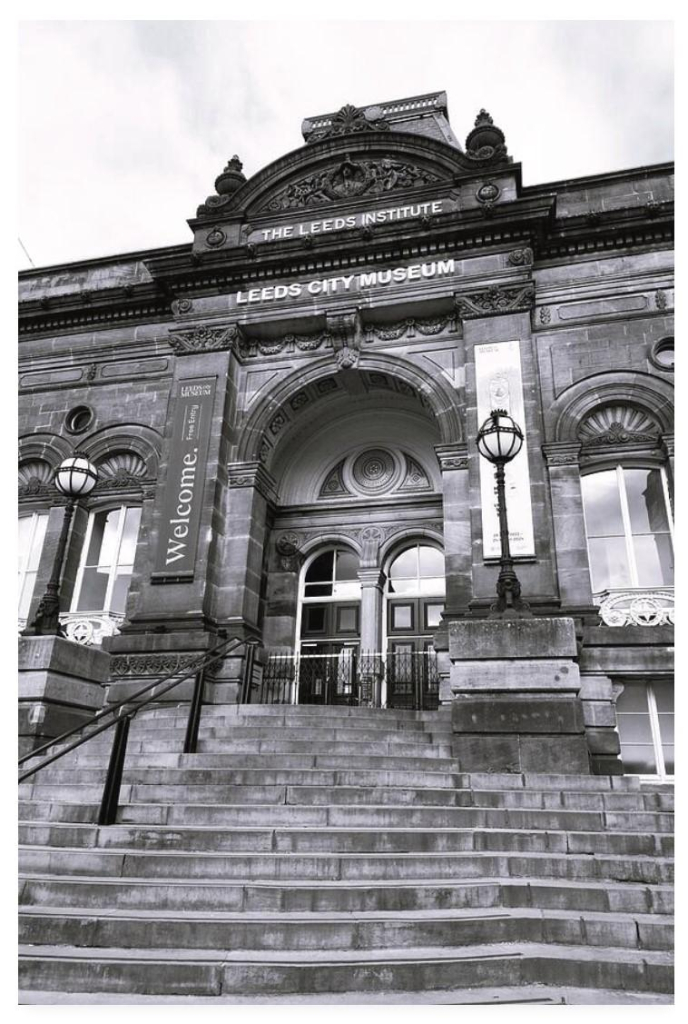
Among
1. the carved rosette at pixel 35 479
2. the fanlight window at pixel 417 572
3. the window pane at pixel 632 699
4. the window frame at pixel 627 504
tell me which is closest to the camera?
the window pane at pixel 632 699

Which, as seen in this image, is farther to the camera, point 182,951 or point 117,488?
point 117,488

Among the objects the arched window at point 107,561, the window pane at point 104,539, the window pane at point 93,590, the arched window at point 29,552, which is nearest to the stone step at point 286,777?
the arched window at point 107,561

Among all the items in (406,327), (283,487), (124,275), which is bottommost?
(283,487)

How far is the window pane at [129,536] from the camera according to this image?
14.9 metres

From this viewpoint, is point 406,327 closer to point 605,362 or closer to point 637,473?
point 605,362

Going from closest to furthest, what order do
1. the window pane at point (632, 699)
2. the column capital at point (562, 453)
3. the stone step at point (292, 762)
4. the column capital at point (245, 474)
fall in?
A: 1. the stone step at point (292, 762)
2. the window pane at point (632, 699)
3. the column capital at point (562, 453)
4. the column capital at point (245, 474)

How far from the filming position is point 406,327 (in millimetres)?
14641

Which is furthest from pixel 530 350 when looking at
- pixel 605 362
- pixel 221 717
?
pixel 221 717

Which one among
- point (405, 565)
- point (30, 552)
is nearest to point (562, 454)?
point (405, 565)

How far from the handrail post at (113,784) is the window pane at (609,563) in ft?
28.6

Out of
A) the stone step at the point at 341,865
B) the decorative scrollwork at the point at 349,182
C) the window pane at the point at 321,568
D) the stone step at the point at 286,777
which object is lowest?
the stone step at the point at 341,865

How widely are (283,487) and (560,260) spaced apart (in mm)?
7733

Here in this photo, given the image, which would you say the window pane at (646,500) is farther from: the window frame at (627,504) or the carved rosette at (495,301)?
the carved rosette at (495,301)

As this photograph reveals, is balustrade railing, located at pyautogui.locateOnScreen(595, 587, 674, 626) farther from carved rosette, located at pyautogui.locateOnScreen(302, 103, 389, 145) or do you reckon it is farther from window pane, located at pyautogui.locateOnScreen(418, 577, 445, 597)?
carved rosette, located at pyautogui.locateOnScreen(302, 103, 389, 145)
